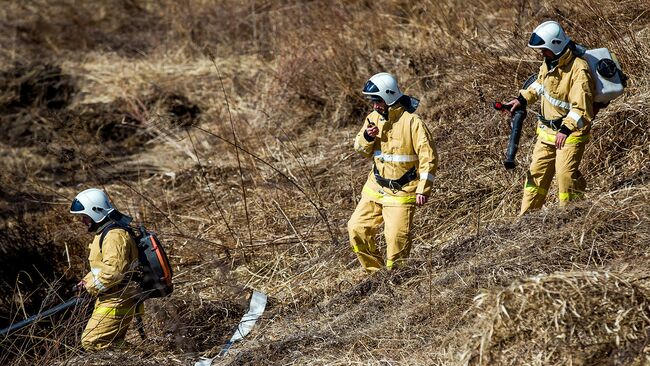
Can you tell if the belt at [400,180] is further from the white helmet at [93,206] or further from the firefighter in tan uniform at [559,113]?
the white helmet at [93,206]

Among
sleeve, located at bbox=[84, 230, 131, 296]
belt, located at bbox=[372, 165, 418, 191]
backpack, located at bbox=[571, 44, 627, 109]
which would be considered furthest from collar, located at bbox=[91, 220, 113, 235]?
backpack, located at bbox=[571, 44, 627, 109]

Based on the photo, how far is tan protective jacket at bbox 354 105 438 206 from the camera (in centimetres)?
669

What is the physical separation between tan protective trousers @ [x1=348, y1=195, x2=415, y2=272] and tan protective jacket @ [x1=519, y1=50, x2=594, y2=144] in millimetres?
1302

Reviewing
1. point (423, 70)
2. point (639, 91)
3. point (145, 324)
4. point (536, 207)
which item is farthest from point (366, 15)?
point (145, 324)

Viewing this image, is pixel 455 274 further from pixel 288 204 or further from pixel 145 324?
pixel 288 204

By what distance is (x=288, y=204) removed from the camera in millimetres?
9539

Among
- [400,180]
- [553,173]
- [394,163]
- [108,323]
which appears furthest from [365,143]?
[108,323]

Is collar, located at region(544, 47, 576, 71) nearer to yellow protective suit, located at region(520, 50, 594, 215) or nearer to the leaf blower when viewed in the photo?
yellow protective suit, located at region(520, 50, 594, 215)

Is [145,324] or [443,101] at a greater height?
[443,101]

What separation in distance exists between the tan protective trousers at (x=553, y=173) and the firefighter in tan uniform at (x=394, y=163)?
976 millimetres

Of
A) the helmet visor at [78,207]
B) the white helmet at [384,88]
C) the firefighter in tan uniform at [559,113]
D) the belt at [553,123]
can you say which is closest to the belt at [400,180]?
the white helmet at [384,88]

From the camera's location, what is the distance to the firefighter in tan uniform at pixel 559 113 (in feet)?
21.8

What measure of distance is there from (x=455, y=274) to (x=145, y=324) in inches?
100

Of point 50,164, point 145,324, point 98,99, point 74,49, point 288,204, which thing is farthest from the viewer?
point 74,49
